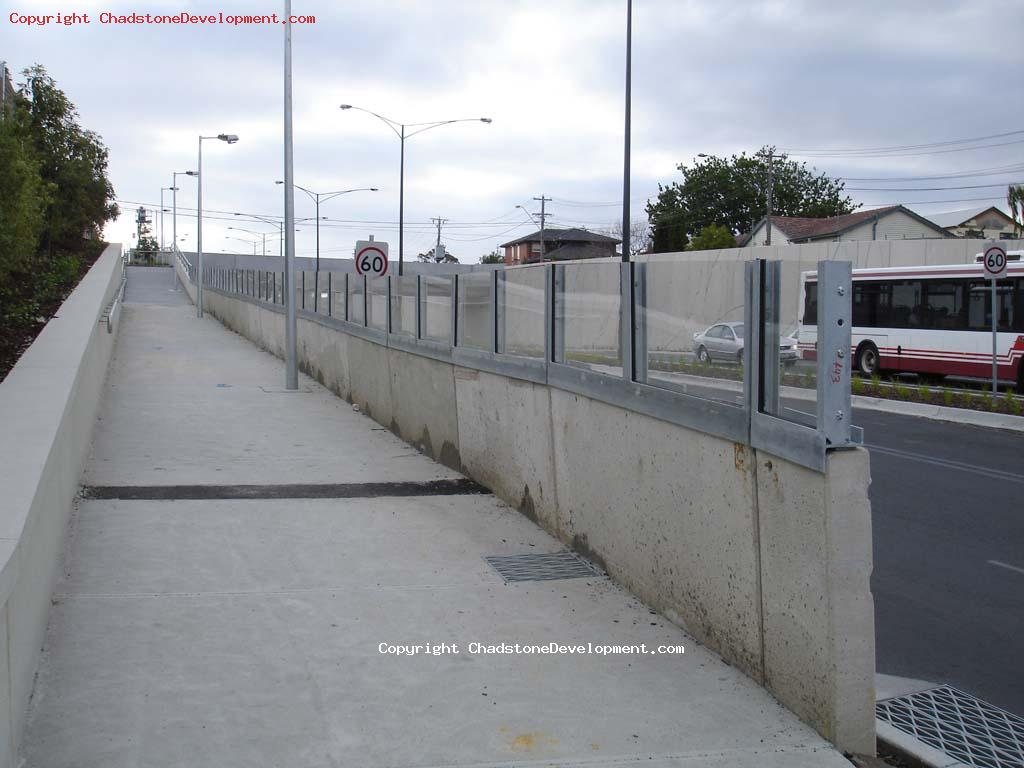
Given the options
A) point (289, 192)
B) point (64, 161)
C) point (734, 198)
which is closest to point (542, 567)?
point (289, 192)

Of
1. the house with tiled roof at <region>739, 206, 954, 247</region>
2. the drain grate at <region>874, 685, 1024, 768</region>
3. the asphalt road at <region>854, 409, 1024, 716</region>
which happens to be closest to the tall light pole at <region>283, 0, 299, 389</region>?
the asphalt road at <region>854, 409, 1024, 716</region>

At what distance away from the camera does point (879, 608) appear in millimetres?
6594

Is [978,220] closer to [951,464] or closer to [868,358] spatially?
[868,358]

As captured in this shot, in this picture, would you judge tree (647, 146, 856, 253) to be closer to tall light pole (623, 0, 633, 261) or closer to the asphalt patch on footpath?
tall light pole (623, 0, 633, 261)

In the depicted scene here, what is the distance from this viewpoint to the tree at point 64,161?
109 ft

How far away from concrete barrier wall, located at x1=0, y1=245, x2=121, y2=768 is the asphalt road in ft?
14.0

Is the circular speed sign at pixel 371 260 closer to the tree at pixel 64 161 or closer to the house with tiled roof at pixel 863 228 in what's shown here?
the tree at pixel 64 161

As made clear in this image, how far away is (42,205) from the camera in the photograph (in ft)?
75.4

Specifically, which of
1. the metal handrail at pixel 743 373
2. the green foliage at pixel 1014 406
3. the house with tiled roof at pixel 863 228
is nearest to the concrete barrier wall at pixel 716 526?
the metal handrail at pixel 743 373

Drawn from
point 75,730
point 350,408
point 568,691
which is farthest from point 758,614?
point 350,408

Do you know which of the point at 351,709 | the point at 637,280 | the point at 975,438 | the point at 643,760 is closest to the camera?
the point at 643,760

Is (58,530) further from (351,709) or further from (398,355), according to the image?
(398,355)

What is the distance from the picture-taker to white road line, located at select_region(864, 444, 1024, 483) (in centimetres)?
1166

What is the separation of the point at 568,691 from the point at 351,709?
3.43ft
